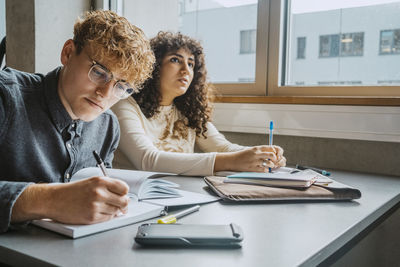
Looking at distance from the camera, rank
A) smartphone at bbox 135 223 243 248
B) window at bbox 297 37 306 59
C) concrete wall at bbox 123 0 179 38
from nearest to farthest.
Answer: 1. smartphone at bbox 135 223 243 248
2. window at bbox 297 37 306 59
3. concrete wall at bbox 123 0 179 38

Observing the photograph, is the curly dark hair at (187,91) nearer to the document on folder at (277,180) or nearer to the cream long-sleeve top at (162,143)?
the cream long-sleeve top at (162,143)

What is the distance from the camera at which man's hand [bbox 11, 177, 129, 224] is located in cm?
70

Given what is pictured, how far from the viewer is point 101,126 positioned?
1321 millimetres

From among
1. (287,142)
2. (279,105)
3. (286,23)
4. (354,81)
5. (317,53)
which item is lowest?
(287,142)

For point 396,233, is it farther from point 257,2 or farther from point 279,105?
point 257,2

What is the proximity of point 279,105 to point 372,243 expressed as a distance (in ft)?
2.43

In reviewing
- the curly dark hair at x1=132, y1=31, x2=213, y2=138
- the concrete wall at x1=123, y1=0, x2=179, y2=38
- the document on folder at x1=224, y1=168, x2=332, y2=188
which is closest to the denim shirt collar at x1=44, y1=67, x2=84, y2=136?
the document on folder at x1=224, y1=168, x2=332, y2=188

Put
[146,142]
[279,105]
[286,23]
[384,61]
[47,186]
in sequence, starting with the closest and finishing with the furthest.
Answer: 1. [47,186]
2. [146,142]
3. [384,61]
4. [279,105]
5. [286,23]

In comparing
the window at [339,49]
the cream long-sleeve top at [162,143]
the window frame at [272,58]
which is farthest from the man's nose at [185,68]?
the window at [339,49]

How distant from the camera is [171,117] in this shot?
189 centimetres

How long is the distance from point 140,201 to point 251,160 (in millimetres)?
543

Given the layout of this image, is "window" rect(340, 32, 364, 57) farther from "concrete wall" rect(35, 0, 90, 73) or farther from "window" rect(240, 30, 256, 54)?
"concrete wall" rect(35, 0, 90, 73)

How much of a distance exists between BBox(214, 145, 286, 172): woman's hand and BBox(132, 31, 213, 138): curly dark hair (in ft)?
1.66

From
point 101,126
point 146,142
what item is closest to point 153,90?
point 146,142
